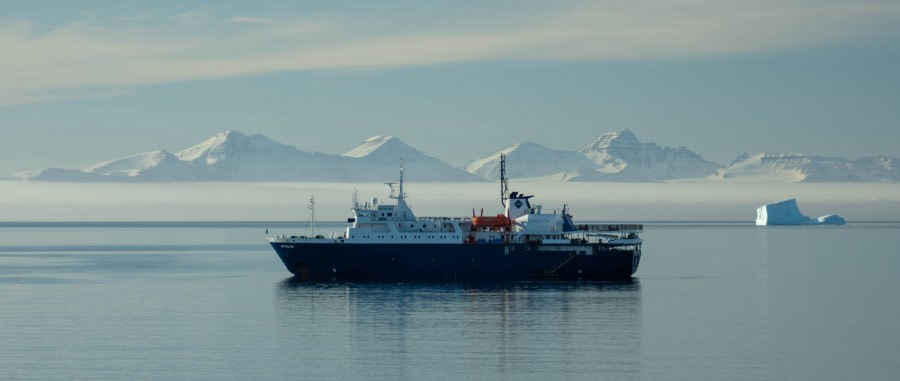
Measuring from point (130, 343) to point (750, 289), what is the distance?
5501cm

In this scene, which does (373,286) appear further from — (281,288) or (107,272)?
(107,272)

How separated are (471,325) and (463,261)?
1272 inches

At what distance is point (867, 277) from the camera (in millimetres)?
115000

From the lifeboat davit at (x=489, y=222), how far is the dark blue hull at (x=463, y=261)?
425cm

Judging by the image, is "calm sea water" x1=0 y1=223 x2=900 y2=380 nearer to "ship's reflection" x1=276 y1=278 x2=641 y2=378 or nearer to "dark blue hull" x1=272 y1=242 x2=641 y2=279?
"ship's reflection" x1=276 y1=278 x2=641 y2=378

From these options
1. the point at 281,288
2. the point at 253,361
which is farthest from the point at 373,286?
the point at 253,361

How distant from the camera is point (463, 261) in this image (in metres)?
101

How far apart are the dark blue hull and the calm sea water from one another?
2961mm

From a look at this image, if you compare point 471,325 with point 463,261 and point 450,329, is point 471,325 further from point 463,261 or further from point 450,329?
point 463,261

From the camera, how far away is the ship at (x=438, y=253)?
3964 inches

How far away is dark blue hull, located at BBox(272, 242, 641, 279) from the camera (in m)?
101

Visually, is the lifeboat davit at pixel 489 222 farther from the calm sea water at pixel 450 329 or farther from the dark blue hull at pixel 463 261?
the calm sea water at pixel 450 329

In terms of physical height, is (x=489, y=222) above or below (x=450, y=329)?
above

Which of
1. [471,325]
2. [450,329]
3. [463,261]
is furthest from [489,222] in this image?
[450,329]
